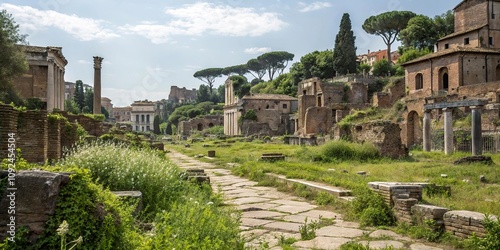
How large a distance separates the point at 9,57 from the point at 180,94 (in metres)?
129

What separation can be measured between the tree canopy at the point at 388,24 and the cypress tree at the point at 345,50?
474 inches

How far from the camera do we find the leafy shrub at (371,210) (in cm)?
603

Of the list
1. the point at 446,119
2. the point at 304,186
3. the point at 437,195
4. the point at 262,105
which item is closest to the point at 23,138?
the point at 304,186

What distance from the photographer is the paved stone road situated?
4969mm

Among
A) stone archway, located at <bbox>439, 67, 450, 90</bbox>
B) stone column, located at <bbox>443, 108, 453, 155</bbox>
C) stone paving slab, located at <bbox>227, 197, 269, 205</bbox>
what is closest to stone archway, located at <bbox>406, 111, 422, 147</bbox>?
stone column, located at <bbox>443, 108, 453, 155</bbox>

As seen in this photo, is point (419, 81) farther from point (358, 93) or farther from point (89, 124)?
point (89, 124)

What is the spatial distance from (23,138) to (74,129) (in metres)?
4.53

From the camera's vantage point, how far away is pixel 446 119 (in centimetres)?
2289

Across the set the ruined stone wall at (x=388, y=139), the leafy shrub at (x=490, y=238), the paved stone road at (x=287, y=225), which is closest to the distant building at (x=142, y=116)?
the ruined stone wall at (x=388, y=139)

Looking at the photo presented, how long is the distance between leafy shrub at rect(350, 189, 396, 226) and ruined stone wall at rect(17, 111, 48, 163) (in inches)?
252

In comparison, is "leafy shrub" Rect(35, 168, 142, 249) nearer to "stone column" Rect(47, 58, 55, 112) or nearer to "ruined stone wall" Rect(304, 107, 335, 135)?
"stone column" Rect(47, 58, 55, 112)

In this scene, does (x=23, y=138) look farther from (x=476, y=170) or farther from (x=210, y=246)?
(x=476, y=170)

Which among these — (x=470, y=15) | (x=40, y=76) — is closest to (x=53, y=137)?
(x=40, y=76)

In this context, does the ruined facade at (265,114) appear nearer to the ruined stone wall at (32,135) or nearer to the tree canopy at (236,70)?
the tree canopy at (236,70)
